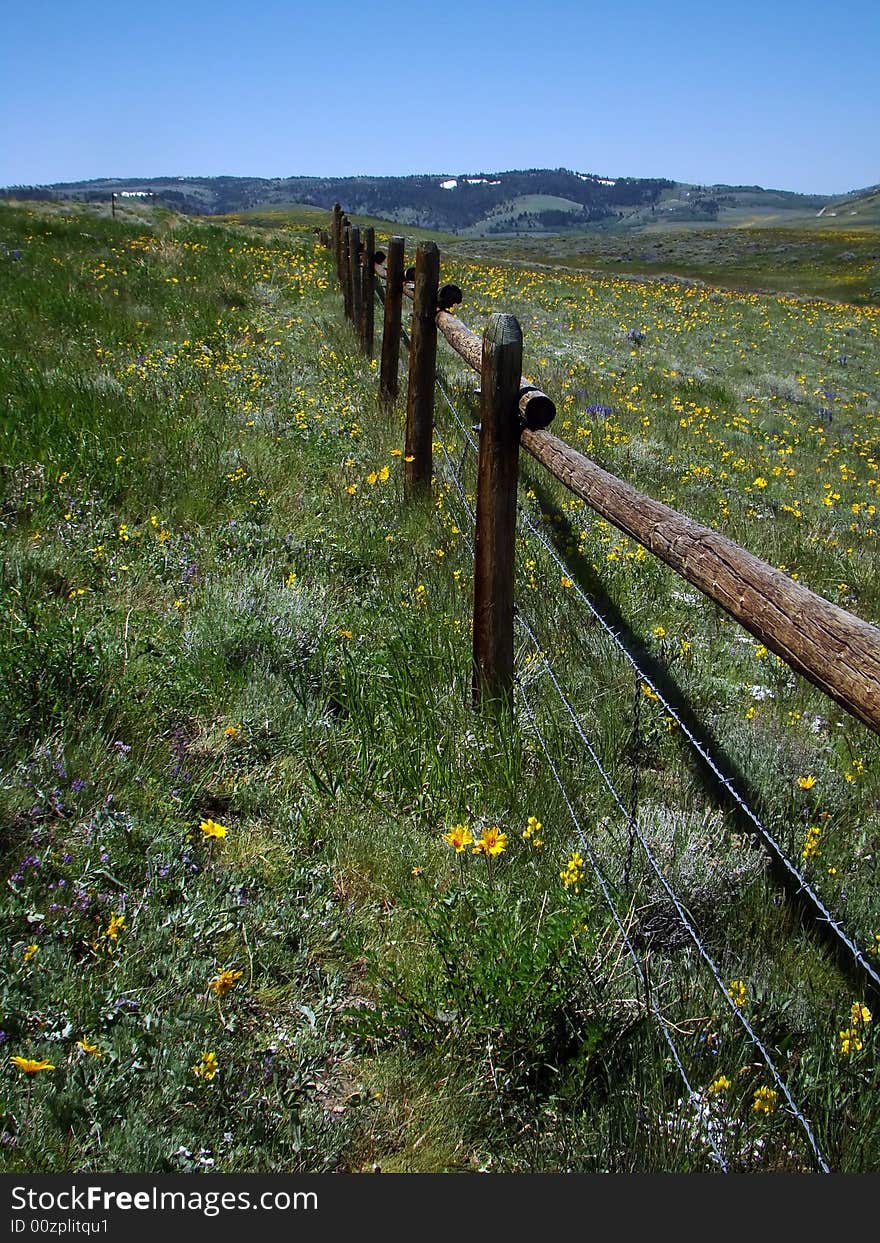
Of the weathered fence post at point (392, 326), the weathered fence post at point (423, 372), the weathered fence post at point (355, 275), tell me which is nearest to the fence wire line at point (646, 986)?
the weathered fence post at point (423, 372)

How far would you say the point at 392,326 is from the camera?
8.01 metres

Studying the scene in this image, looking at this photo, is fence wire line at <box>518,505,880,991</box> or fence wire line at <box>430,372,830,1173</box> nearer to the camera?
fence wire line at <box>430,372,830,1173</box>

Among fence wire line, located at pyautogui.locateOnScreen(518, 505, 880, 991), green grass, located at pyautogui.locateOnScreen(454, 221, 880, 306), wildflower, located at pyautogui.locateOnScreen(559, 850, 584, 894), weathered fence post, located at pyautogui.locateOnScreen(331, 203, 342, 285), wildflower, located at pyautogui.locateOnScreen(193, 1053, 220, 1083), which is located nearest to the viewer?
wildflower, located at pyautogui.locateOnScreen(193, 1053, 220, 1083)

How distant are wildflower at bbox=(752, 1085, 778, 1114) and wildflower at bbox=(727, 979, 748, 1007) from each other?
24 centimetres

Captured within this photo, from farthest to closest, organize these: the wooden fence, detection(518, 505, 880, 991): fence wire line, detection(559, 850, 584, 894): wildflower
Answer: detection(559, 850, 584, 894): wildflower < detection(518, 505, 880, 991): fence wire line < the wooden fence

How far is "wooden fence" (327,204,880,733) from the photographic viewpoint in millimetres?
1595

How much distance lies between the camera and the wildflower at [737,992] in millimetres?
2205

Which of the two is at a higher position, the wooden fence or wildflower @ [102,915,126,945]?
the wooden fence

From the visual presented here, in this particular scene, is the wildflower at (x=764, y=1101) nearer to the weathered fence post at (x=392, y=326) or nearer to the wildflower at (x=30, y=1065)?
the wildflower at (x=30, y=1065)

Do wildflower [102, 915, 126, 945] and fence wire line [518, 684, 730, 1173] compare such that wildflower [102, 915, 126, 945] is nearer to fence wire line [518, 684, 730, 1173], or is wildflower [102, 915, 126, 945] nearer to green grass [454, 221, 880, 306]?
fence wire line [518, 684, 730, 1173]

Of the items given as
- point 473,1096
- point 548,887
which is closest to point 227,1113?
point 473,1096

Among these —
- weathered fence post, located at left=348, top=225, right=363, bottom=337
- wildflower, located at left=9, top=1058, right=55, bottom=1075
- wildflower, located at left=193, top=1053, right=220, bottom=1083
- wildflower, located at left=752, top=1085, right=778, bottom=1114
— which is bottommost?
wildflower, located at left=752, top=1085, right=778, bottom=1114

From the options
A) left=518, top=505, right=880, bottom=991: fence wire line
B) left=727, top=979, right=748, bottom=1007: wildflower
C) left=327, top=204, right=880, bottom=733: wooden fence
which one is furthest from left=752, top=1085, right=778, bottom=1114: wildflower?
left=327, top=204, right=880, bottom=733: wooden fence

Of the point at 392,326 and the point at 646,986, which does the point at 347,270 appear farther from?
the point at 646,986
